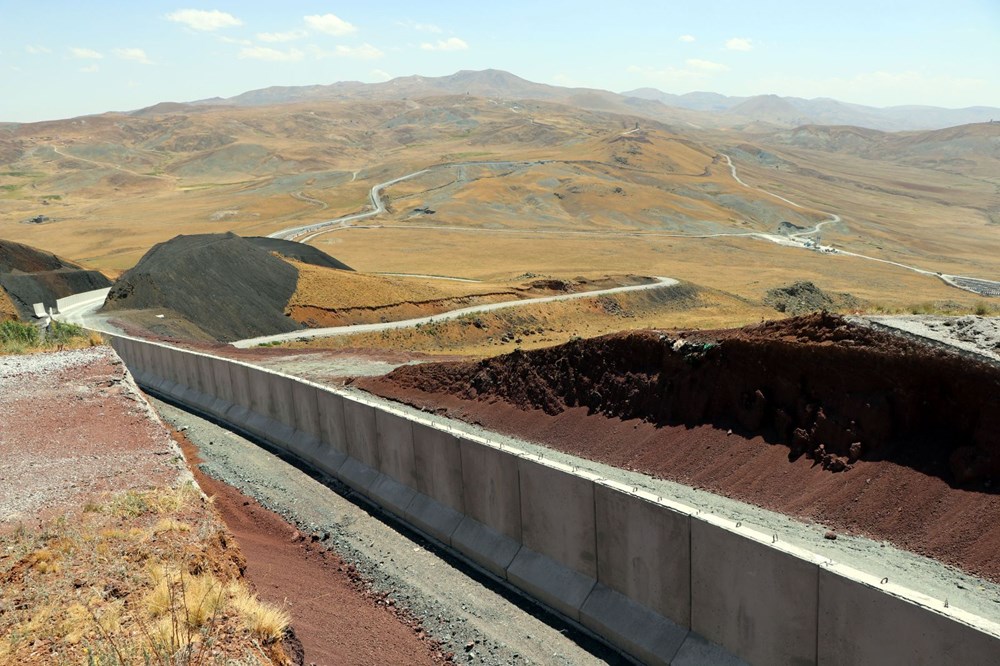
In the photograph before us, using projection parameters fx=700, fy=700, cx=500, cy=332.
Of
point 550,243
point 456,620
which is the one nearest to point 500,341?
point 456,620

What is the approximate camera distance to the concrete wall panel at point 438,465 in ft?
40.3

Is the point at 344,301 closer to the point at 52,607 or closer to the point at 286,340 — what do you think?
the point at 286,340

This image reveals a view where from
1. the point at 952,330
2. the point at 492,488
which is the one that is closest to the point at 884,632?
the point at 492,488

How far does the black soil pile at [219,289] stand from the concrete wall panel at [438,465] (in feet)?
98.1

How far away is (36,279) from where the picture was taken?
48656 mm

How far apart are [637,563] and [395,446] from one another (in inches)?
243

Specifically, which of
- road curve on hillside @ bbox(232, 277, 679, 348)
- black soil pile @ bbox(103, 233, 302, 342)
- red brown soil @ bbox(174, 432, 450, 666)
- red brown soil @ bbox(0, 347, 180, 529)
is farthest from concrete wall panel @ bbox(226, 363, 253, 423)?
black soil pile @ bbox(103, 233, 302, 342)

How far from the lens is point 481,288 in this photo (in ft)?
175

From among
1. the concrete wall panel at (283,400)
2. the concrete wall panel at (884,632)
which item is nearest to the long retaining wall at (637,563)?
the concrete wall panel at (884,632)

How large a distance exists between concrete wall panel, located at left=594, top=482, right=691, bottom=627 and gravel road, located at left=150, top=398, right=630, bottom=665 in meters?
0.92

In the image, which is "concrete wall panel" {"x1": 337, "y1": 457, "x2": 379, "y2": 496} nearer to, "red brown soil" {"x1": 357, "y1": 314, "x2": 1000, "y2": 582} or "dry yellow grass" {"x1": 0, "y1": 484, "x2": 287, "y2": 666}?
"red brown soil" {"x1": 357, "y1": 314, "x2": 1000, "y2": 582}

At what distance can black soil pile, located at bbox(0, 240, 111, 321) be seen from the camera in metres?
45.1

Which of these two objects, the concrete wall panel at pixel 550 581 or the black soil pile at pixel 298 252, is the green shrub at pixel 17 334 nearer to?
Answer: the concrete wall panel at pixel 550 581

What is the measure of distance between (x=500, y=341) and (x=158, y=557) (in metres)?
32.8
